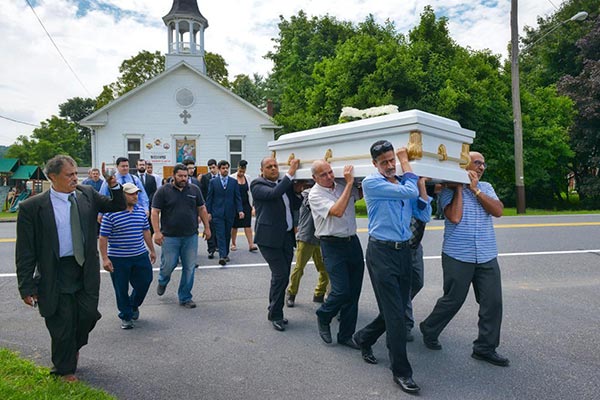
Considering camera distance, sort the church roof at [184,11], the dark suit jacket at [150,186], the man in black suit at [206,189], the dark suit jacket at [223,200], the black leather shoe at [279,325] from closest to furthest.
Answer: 1. the black leather shoe at [279,325]
2. the dark suit jacket at [223,200]
3. the man in black suit at [206,189]
4. the dark suit jacket at [150,186]
5. the church roof at [184,11]

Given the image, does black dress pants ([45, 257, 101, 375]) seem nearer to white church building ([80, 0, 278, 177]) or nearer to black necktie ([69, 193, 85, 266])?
black necktie ([69, 193, 85, 266])

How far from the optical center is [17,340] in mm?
4586

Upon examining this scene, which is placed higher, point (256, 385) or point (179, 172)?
point (179, 172)

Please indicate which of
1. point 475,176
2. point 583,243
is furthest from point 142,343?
point 583,243

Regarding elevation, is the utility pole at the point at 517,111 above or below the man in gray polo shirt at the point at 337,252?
above

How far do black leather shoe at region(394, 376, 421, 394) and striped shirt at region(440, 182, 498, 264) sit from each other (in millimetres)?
1161

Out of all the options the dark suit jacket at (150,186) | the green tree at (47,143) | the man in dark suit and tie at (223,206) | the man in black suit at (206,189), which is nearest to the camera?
the man in dark suit and tie at (223,206)

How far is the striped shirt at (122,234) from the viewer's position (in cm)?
492

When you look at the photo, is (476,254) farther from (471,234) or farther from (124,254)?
(124,254)

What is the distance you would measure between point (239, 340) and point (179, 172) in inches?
89.9

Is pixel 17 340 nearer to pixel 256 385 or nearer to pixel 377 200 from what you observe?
pixel 256 385

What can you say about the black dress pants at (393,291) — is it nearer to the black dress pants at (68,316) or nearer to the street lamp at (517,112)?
the black dress pants at (68,316)

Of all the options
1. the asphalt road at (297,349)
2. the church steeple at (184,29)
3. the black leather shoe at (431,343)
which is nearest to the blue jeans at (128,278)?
the asphalt road at (297,349)

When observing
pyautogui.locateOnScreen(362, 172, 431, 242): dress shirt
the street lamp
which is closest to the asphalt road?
pyautogui.locateOnScreen(362, 172, 431, 242): dress shirt
